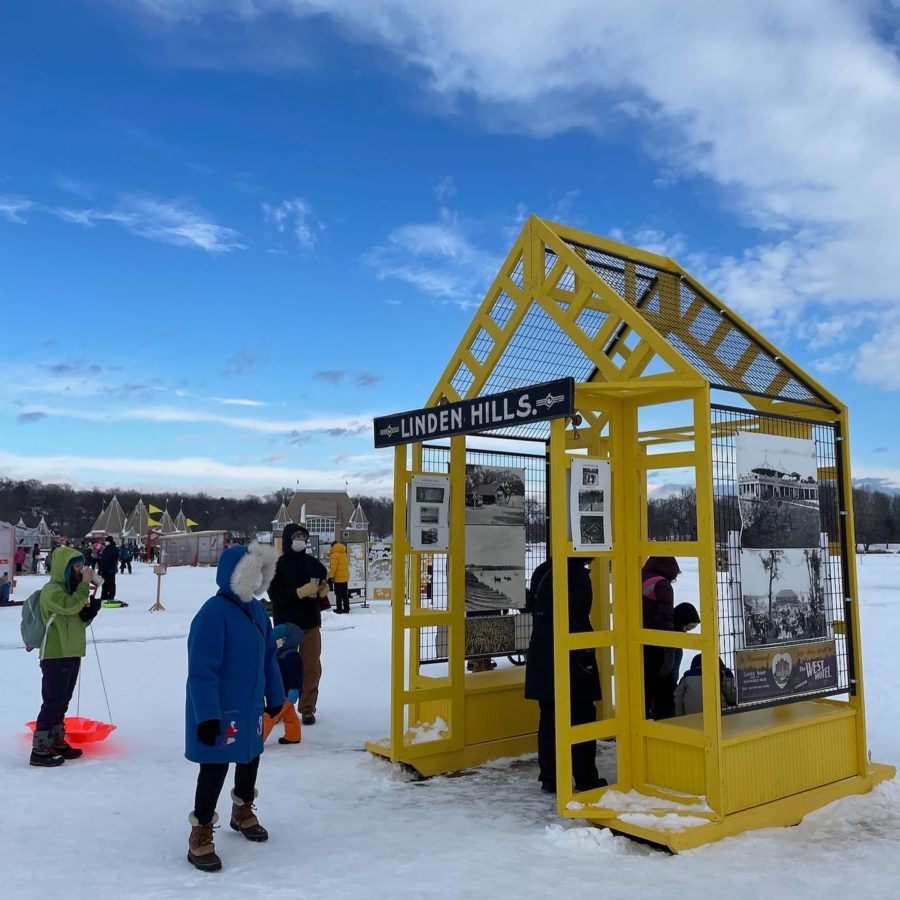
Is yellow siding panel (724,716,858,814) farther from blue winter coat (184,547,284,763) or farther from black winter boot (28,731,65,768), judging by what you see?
black winter boot (28,731,65,768)

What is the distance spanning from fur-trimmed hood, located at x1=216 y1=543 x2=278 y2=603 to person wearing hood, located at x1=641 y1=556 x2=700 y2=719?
8.40 ft

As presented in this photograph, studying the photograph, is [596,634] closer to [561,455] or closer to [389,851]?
[561,455]

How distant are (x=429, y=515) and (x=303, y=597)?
1.87m

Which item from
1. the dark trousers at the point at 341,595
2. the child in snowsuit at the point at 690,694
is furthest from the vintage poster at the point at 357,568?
the child in snowsuit at the point at 690,694

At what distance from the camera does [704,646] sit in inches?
182

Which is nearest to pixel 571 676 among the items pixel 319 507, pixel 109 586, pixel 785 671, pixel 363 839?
pixel 785 671

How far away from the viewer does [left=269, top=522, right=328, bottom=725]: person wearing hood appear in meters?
7.56

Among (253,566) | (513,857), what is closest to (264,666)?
Answer: (253,566)

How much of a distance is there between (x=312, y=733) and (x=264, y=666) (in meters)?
2.82

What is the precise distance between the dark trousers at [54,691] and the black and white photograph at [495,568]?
3.04 meters

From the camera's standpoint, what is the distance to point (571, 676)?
206 inches

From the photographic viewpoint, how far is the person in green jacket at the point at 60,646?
6.25 metres

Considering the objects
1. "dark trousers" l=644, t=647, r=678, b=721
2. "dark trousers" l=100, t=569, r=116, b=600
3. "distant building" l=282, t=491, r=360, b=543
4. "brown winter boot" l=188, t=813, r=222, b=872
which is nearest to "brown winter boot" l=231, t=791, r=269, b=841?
"brown winter boot" l=188, t=813, r=222, b=872

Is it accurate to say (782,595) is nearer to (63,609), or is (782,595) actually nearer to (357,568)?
(63,609)
